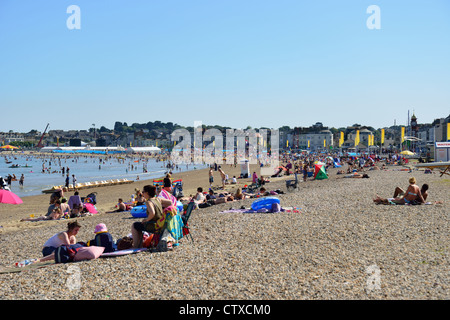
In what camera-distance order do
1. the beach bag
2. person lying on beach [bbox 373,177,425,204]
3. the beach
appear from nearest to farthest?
the beach → the beach bag → person lying on beach [bbox 373,177,425,204]

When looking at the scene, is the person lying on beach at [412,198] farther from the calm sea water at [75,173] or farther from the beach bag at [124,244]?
the calm sea water at [75,173]

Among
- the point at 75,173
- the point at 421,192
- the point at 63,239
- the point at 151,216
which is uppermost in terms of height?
the point at 151,216

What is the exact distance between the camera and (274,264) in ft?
18.5

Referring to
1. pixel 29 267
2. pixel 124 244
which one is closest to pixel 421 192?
pixel 124 244

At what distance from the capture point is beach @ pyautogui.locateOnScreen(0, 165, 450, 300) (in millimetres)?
4637

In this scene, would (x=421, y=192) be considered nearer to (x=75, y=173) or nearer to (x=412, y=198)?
(x=412, y=198)

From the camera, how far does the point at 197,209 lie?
12.4m

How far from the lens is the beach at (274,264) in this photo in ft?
15.2
